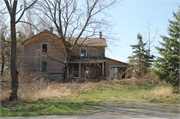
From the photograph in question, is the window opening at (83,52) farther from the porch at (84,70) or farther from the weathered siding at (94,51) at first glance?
the porch at (84,70)

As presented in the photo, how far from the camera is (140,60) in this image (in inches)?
840

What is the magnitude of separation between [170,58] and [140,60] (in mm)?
11148

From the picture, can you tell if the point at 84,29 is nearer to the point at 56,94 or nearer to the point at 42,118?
the point at 56,94

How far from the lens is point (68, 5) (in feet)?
53.0

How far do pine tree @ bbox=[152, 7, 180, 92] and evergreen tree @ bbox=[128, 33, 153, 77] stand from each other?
919 centimetres

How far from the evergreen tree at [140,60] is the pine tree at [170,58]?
919 cm

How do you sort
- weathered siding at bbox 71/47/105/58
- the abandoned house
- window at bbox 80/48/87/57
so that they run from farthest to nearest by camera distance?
window at bbox 80/48/87/57
weathered siding at bbox 71/47/105/58
the abandoned house

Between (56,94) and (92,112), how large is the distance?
4.56 meters

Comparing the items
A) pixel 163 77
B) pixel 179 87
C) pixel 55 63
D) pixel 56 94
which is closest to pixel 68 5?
pixel 55 63

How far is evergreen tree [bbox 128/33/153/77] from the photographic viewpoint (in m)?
20.3

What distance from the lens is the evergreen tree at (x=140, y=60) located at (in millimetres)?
20344

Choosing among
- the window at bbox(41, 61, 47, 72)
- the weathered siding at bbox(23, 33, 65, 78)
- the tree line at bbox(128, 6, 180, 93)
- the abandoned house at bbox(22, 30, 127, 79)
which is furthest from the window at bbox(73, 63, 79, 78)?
the tree line at bbox(128, 6, 180, 93)

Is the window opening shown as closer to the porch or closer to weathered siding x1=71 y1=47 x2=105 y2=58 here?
weathered siding x1=71 y1=47 x2=105 y2=58

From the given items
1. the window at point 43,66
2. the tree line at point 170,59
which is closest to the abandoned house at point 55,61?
the window at point 43,66
